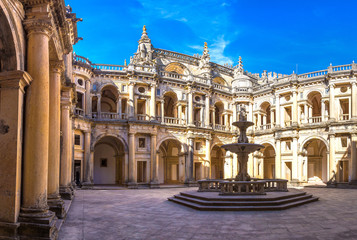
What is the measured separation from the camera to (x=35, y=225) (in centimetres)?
846

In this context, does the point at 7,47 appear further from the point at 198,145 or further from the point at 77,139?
the point at 198,145

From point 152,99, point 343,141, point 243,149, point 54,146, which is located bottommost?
point 243,149

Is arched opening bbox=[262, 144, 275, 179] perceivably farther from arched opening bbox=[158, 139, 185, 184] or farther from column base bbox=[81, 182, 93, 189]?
column base bbox=[81, 182, 93, 189]

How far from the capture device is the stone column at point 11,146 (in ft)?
27.4

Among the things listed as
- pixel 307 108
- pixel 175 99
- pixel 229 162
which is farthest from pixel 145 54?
pixel 307 108

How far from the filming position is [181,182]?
1385 inches

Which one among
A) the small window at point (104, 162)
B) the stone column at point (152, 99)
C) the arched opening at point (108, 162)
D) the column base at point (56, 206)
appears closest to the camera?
the column base at point (56, 206)

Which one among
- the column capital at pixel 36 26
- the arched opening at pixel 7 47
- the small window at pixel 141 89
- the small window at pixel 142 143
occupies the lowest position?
the small window at pixel 142 143

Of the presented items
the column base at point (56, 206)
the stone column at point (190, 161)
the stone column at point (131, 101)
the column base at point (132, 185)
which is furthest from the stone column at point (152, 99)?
the column base at point (56, 206)

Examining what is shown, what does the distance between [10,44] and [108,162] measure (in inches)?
1163

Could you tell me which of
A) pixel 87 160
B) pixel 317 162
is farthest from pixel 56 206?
pixel 317 162

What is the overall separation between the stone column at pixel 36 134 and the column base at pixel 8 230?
0.34 metres

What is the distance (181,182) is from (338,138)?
16.3m

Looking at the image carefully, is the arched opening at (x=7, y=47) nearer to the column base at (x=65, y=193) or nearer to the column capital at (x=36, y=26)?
the column capital at (x=36, y=26)
